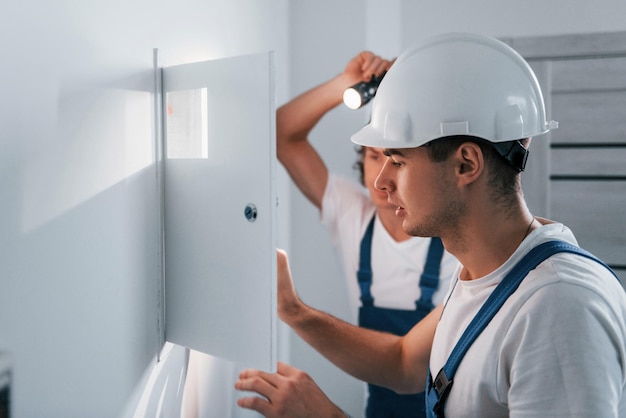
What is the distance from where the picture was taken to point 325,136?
2.50m

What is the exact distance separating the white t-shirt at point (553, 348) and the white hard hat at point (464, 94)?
→ 20 cm

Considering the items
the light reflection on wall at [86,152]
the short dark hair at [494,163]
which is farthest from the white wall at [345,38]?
the short dark hair at [494,163]

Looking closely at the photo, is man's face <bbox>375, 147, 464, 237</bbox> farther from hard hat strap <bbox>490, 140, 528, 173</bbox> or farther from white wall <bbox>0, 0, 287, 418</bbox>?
white wall <bbox>0, 0, 287, 418</bbox>

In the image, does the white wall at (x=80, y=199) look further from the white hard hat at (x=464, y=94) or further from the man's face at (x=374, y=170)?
the man's face at (x=374, y=170)

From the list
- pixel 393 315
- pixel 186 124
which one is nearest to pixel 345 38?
pixel 393 315

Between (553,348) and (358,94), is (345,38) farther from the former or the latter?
(553,348)

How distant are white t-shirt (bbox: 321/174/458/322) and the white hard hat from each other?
2.81 ft

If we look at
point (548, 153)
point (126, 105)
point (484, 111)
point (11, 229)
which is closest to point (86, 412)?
point (11, 229)

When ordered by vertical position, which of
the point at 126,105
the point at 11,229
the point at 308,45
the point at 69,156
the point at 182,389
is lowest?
the point at 182,389

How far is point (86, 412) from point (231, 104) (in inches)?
24.6

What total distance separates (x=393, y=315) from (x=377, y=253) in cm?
20

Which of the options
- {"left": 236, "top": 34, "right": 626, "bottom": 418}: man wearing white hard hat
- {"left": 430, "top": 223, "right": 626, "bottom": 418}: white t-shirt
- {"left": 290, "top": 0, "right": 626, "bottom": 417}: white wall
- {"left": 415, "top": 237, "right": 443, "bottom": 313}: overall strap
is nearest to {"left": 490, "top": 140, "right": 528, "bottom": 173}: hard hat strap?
{"left": 236, "top": 34, "right": 626, "bottom": 418}: man wearing white hard hat

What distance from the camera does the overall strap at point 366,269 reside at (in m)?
2.00

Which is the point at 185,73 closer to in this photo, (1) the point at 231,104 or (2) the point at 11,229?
(1) the point at 231,104
